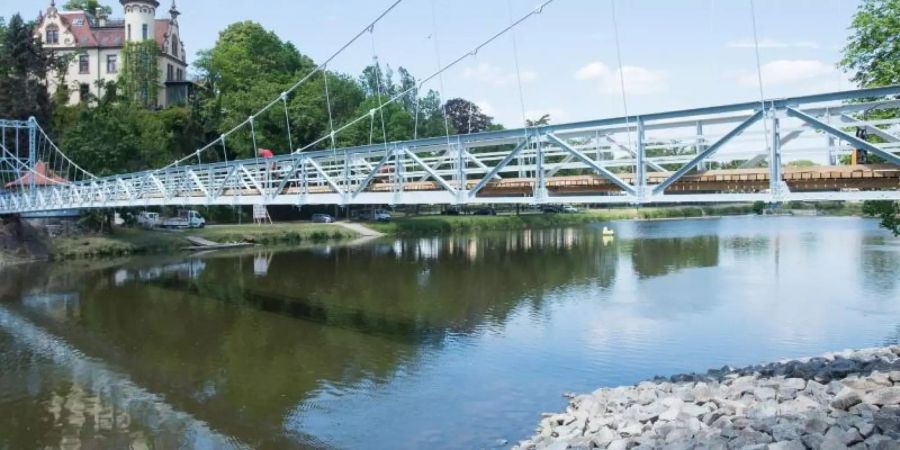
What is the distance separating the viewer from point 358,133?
189ft

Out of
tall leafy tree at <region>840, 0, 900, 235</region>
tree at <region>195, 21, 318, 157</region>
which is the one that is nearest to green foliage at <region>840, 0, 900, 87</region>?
tall leafy tree at <region>840, 0, 900, 235</region>

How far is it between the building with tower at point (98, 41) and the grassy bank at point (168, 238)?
2109 cm

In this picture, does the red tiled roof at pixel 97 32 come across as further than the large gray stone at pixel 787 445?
Yes

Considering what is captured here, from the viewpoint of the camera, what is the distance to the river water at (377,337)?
13.1 m

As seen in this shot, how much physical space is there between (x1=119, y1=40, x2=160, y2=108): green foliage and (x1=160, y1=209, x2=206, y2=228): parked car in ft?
45.9

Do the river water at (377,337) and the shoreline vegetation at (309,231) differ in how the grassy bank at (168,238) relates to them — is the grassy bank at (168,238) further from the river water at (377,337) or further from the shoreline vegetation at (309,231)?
the river water at (377,337)

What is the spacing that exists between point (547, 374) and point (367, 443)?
194 inches

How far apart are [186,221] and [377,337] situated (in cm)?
3217

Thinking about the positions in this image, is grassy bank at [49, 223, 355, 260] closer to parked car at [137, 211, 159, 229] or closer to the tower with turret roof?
Answer: parked car at [137, 211, 159, 229]

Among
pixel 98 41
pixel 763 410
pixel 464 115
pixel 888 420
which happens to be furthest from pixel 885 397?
pixel 464 115

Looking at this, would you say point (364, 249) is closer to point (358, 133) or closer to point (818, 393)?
point (358, 133)

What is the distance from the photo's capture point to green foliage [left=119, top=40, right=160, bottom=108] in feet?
193

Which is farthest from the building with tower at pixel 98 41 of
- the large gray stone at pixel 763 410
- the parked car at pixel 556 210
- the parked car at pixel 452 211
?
the large gray stone at pixel 763 410

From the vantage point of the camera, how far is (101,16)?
71438 mm
